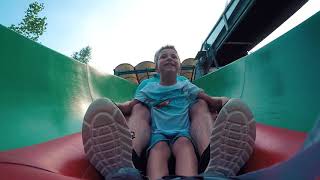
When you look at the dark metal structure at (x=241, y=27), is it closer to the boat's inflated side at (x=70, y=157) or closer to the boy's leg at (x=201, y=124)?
the boy's leg at (x=201, y=124)

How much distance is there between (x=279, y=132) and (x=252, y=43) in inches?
215

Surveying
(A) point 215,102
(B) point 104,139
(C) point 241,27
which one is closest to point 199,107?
(A) point 215,102

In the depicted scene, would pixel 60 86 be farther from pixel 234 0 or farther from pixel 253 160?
pixel 234 0

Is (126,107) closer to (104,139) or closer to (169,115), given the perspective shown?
(169,115)

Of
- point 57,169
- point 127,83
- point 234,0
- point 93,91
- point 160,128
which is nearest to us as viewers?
point 57,169

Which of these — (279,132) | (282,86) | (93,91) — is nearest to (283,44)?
(282,86)

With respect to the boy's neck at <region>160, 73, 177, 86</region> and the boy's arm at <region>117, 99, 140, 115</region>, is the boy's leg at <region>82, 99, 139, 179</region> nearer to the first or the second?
the boy's arm at <region>117, 99, 140, 115</region>

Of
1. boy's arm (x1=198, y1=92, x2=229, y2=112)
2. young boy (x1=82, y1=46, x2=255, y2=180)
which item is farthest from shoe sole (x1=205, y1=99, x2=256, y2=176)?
boy's arm (x1=198, y1=92, x2=229, y2=112)

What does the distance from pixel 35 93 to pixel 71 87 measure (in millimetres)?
420

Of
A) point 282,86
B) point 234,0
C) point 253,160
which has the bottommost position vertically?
point 253,160

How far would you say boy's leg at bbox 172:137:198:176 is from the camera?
108cm

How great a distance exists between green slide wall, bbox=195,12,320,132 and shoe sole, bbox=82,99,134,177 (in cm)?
70

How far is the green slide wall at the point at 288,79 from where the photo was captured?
1.24 meters

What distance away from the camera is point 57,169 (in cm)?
91
